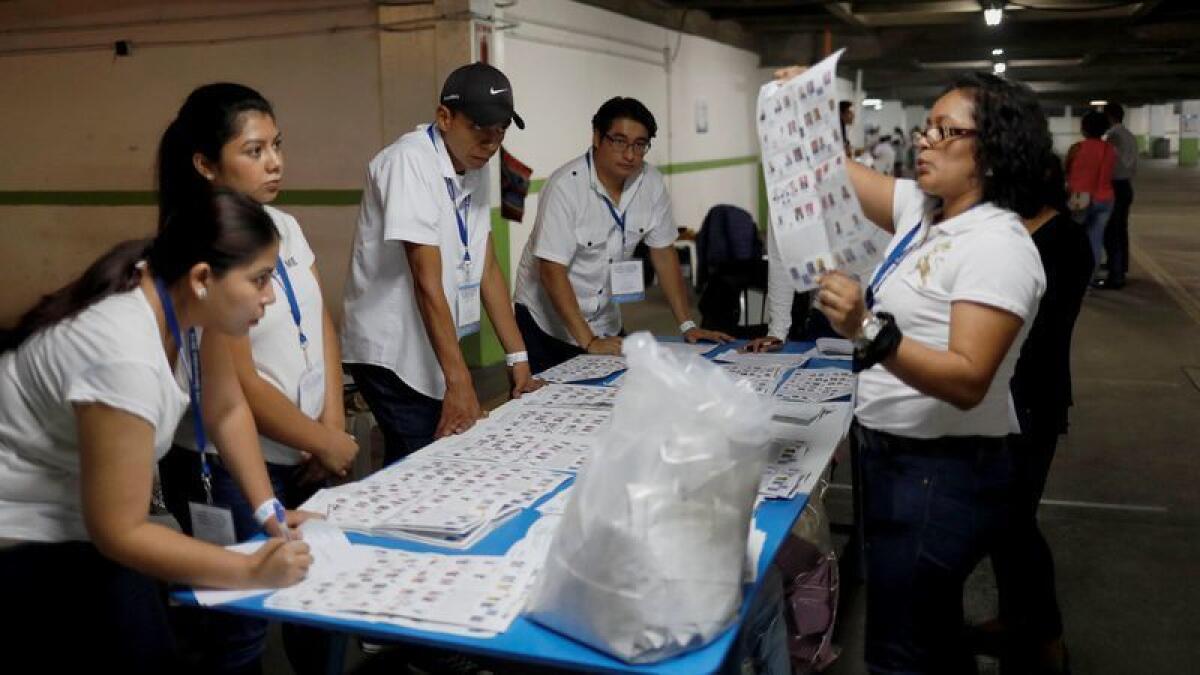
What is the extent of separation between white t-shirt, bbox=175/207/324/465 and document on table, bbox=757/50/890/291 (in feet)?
3.01

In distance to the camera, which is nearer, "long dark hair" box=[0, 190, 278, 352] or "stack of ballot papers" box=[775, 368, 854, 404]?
"long dark hair" box=[0, 190, 278, 352]

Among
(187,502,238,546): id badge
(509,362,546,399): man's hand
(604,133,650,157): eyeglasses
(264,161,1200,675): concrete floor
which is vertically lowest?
(264,161,1200,675): concrete floor

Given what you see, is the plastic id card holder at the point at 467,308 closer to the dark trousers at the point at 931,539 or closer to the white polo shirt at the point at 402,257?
the white polo shirt at the point at 402,257

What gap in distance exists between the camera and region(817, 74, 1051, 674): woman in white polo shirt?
1598mm

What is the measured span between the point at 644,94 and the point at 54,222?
4.59m

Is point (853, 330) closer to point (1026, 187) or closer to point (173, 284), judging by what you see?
point (1026, 187)

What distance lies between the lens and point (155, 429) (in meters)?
1.42

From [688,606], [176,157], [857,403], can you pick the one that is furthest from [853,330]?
[176,157]

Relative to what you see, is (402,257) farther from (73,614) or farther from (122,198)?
(122,198)

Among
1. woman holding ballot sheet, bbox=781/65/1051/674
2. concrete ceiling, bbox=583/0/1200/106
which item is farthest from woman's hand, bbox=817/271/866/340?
concrete ceiling, bbox=583/0/1200/106

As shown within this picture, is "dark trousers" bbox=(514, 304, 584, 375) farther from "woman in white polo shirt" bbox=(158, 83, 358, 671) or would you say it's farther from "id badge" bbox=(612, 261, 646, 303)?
"woman in white polo shirt" bbox=(158, 83, 358, 671)

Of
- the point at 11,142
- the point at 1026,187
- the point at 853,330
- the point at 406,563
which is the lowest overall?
the point at 406,563

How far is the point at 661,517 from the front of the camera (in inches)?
50.1

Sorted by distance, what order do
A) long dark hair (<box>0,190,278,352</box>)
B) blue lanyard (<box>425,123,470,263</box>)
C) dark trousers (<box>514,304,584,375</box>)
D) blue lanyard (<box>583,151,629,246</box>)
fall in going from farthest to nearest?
dark trousers (<box>514,304,584,375</box>) → blue lanyard (<box>583,151,629,246</box>) → blue lanyard (<box>425,123,470,263</box>) → long dark hair (<box>0,190,278,352</box>)
